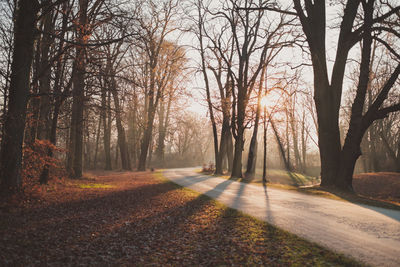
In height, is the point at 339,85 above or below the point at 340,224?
above

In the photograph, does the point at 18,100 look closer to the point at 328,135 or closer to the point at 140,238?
the point at 140,238

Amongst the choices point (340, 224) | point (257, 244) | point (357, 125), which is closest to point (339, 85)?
point (357, 125)

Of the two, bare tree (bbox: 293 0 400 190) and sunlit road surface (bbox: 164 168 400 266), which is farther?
bare tree (bbox: 293 0 400 190)

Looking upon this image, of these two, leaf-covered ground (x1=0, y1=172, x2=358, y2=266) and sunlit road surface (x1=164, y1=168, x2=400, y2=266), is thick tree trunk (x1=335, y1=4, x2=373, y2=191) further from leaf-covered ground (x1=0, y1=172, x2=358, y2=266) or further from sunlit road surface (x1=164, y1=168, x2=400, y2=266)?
leaf-covered ground (x1=0, y1=172, x2=358, y2=266)

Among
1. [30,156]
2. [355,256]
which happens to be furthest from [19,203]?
[355,256]

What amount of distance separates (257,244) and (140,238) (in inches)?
90.4

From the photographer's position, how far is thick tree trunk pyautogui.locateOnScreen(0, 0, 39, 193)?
7242mm

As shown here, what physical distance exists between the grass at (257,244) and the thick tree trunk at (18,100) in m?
5.16

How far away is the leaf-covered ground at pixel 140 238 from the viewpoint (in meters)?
4.14

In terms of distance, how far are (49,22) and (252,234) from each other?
12877mm

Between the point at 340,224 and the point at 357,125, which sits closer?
the point at 340,224

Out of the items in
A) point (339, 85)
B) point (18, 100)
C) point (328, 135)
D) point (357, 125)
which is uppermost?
point (339, 85)

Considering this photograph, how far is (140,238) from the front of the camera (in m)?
5.28

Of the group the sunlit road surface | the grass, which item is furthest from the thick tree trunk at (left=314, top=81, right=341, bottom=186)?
the grass
